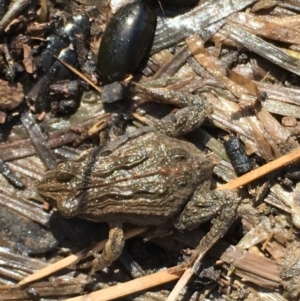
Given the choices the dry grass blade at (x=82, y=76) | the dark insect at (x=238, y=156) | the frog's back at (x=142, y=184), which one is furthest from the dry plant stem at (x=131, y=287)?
the dry grass blade at (x=82, y=76)

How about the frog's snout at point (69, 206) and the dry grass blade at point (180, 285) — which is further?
the dry grass blade at point (180, 285)

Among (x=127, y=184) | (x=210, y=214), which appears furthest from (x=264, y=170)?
(x=127, y=184)

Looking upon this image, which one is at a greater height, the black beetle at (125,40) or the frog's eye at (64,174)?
the black beetle at (125,40)

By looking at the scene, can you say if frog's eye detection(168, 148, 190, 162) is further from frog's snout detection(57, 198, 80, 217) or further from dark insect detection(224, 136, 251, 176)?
frog's snout detection(57, 198, 80, 217)

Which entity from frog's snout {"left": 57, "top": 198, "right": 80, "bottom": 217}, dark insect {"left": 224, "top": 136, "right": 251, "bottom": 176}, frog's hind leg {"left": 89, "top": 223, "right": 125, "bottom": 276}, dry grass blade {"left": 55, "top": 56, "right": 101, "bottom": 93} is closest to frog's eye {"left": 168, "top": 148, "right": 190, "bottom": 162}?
dark insect {"left": 224, "top": 136, "right": 251, "bottom": 176}

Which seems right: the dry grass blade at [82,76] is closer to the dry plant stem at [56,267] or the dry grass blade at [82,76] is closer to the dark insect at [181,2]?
the dark insect at [181,2]

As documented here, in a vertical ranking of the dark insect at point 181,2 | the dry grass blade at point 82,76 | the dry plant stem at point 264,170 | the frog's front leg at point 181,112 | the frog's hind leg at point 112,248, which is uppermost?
the dark insect at point 181,2

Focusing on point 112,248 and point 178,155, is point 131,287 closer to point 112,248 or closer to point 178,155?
point 112,248
